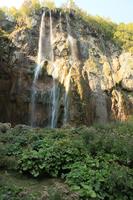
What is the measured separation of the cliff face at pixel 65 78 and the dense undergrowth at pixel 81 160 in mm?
10136

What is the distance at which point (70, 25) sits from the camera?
2630 cm

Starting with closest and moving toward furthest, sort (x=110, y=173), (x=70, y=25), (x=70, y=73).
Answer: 1. (x=110, y=173)
2. (x=70, y=73)
3. (x=70, y=25)

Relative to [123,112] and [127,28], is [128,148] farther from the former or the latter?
[127,28]

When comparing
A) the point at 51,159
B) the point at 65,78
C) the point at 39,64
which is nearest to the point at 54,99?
the point at 65,78

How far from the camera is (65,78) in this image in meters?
20.1

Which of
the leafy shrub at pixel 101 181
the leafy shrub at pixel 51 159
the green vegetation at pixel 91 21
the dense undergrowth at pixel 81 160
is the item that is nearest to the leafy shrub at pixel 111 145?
the dense undergrowth at pixel 81 160

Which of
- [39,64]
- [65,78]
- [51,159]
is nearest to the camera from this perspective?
[51,159]

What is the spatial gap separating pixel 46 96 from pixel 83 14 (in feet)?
36.3

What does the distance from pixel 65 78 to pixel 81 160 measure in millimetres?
12678

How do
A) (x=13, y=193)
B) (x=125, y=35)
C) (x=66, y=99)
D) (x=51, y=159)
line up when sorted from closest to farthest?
(x=13, y=193)
(x=51, y=159)
(x=66, y=99)
(x=125, y=35)

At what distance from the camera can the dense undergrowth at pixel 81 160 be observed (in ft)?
22.0

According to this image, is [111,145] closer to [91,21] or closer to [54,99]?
[54,99]

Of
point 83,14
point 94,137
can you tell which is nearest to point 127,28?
Result: point 83,14

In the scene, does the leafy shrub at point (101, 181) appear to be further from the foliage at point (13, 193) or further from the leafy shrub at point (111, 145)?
the foliage at point (13, 193)
